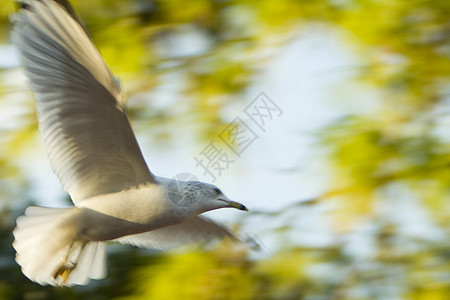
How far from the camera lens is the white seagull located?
104 inches

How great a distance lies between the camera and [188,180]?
287 centimetres

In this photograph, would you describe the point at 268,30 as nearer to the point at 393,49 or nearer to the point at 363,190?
the point at 393,49

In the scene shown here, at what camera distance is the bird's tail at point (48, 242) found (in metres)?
2.80

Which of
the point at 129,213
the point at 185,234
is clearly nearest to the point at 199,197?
the point at 129,213

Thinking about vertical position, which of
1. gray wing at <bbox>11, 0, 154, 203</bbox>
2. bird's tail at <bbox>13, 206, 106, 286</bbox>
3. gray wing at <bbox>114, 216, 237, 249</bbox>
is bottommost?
gray wing at <bbox>114, 216, 237, 249</bbox>

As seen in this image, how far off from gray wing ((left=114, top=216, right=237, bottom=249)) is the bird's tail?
0.38 meters

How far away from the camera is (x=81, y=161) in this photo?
2.79 metres

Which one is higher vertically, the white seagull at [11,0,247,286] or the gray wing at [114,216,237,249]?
the white seagull at [11,0,247,286]

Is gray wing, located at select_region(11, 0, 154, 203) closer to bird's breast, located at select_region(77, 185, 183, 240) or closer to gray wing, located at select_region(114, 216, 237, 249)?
bird's breast, located at select_region(77, 185, 183, 240)

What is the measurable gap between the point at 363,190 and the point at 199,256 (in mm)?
687

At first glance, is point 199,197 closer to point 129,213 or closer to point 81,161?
point 129,213

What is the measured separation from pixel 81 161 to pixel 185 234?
638 millimetres

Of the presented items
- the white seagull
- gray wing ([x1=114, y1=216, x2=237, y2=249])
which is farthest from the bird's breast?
gray wing ([x1=114, y1=216, x2=237, y2=249])

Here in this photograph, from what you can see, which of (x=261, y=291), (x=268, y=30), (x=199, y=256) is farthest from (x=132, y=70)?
(x=261, y=291)
